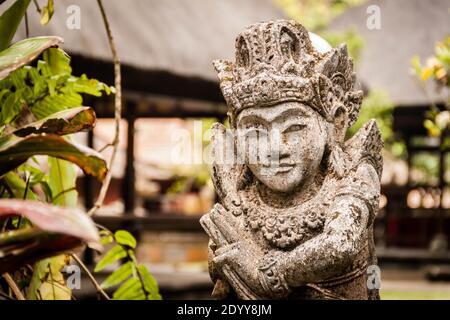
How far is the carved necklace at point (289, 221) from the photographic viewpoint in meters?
3.07

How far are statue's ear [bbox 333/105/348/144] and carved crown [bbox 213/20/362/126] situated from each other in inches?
0.7

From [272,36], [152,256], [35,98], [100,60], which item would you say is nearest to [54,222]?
[272,36]

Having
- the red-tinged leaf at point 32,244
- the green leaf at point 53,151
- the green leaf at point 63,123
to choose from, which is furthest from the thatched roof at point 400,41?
the red-tinged leaf at point 32,244

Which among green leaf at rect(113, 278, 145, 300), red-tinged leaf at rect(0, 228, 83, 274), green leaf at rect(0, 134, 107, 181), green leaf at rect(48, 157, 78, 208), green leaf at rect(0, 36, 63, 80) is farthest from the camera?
green leaf at rect(113, 278, 145, 300)

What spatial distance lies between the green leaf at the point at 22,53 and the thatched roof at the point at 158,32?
13.5 feet

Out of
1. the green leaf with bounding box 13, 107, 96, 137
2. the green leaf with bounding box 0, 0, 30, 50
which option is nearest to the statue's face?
the green leaf with bounding box 13, 107, 96, 137

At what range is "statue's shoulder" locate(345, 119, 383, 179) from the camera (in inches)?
127

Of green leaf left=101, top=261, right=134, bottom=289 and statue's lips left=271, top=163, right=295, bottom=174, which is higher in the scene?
statue's lips left=271, top=163, right=295, bottom=174

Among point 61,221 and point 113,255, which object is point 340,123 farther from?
point 61,221

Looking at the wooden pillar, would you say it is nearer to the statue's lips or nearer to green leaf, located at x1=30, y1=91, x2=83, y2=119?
green leaf, located at x1=30, y1=91, x2=83, y2=119

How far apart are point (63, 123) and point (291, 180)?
0.87 meters

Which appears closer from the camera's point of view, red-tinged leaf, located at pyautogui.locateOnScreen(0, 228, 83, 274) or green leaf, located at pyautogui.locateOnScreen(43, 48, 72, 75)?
red-tinged leaf, located at pyautogui.locateOnScreen(0, 228, 83, 274)

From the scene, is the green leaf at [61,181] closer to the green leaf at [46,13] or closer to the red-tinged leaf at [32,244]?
the green leaf at [46,13]

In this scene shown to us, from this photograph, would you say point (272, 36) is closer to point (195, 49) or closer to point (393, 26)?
point (195, 49)
